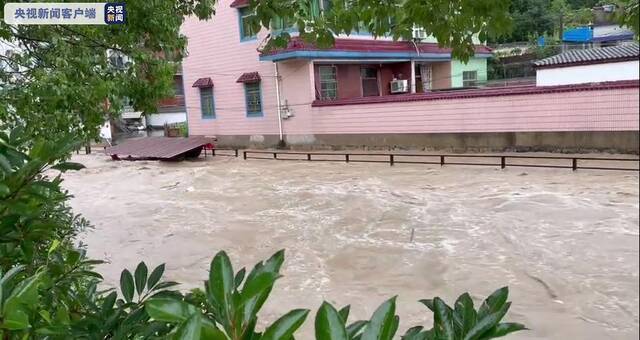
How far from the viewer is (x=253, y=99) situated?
15039 millimetres

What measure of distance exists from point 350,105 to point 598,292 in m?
9.58

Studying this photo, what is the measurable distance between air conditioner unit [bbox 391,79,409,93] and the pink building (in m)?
0.03

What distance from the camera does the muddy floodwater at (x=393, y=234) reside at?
168 inches

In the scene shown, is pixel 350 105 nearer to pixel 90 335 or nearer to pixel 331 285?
pixel 331 285

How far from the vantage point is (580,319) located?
3818 mm

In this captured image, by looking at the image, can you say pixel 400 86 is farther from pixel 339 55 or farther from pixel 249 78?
pixel 249 78

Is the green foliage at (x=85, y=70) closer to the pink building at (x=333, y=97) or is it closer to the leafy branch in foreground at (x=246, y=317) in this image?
the leafy branch in foreground at (x=246, y=317)

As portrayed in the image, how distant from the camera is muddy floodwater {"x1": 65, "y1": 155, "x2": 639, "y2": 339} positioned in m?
4.27

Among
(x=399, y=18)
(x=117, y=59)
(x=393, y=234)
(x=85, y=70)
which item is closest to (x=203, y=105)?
(x=393, y=234)

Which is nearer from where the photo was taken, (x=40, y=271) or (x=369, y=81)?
(x=40, y=271)

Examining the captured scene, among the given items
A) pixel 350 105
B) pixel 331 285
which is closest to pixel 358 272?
pixel 331 285

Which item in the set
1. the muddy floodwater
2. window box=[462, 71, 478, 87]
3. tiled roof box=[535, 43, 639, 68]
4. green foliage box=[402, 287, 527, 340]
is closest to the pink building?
the muddy floodwater

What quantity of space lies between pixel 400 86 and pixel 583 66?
14044 mm

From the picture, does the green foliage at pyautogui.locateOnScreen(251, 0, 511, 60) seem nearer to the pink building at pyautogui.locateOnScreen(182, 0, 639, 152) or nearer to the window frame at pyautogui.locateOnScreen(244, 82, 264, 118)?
the pink building at pyautogui.locateOnScreen(182, 0, 639, 152)
